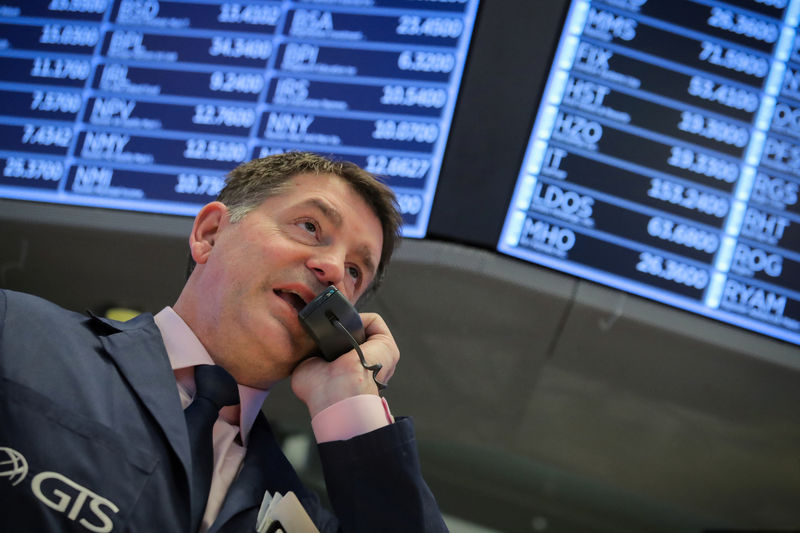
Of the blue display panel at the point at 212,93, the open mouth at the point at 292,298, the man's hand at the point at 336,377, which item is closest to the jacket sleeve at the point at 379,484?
the man's hand at the point at 336,377

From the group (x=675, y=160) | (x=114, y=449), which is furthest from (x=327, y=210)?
(x=675, y=160)

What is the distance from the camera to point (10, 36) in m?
2.33

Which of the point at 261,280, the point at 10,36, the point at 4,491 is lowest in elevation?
the point at 4,491

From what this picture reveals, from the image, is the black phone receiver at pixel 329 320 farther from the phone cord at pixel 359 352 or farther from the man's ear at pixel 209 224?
the man's ear at pixel 209 224

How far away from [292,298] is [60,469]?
19.1 inches

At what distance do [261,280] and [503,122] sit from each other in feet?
3.16

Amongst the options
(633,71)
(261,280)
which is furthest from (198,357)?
(633,71)

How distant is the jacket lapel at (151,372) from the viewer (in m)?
1.05

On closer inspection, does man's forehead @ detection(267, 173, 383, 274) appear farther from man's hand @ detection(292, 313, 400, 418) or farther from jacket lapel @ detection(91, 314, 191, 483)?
jacket lapel @ detection(91, 314, 191, 483)

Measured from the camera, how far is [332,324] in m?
1.30

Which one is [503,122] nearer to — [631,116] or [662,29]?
[631,116]

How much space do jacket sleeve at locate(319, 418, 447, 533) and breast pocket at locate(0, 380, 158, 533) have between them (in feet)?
1.00

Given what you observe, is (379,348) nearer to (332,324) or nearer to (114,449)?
(332,324)

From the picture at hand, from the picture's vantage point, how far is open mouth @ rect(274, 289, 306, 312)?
4.32 ft
